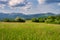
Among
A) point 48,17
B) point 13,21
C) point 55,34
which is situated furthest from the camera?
point 48,17

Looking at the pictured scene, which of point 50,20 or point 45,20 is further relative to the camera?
point 50,20

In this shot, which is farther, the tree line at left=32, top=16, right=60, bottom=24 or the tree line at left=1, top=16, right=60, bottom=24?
the tree line at left=32, top=16, right=60, bottom=24

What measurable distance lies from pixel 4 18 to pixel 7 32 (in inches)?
129

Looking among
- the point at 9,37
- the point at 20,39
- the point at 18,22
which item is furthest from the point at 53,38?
the point at 18,22

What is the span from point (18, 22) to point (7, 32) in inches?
114

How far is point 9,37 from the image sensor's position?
8461 mm

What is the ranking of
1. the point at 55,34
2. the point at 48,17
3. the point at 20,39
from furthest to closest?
1. the point at 48,17
2. the point at 55,34
3. the point at 20,39

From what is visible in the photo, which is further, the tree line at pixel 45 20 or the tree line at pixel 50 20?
the tree line at pixel 50 20

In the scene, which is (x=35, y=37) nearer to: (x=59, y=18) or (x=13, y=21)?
(x=13, y=21)

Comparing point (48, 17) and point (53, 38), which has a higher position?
point (48, 17)

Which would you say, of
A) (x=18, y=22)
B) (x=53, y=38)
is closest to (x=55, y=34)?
(x=53, y=38)

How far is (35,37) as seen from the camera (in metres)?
8.42

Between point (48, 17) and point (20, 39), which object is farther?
point (48, 17)

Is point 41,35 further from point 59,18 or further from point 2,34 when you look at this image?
point 59,18
